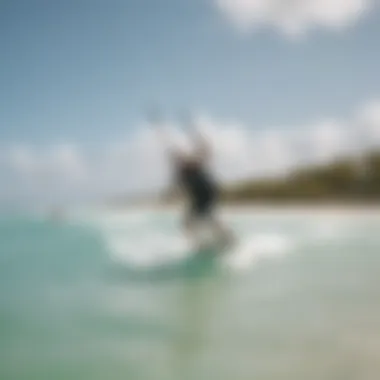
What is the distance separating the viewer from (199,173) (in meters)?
1.88

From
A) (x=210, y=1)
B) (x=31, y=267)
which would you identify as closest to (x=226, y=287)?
(x=31, y=267)

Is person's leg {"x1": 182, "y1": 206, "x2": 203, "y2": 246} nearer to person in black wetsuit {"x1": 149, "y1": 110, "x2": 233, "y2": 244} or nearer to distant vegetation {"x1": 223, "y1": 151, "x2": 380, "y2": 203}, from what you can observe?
person in black wetsuit {"x1": 149, "y1": 110, "x2": 233, "y2": 244}

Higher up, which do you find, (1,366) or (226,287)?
(226,287)

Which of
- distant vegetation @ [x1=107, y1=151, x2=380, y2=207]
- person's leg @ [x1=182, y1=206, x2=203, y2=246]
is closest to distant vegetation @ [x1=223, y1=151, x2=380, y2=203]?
distant vegetation @ [x1=107, y1=151, x2=380, y2=207]

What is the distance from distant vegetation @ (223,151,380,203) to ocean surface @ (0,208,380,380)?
59 millimetres

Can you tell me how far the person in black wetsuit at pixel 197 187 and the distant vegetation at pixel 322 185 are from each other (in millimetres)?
60

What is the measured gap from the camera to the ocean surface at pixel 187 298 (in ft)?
5.74

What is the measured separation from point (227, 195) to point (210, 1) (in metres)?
0.61

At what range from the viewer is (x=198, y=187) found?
1.87m

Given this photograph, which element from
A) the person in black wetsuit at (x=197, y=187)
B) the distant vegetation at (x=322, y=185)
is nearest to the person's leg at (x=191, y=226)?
the person in black wetsuit at (x=197, y=187)

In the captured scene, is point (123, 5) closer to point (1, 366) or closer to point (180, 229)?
point (180, 229)

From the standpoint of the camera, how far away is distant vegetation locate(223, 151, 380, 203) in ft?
6.15

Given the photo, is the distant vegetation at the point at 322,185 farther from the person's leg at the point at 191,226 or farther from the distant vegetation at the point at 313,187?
the person's leg at the point at 191,226

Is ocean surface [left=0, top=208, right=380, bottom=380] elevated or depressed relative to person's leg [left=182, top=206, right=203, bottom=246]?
depressed
